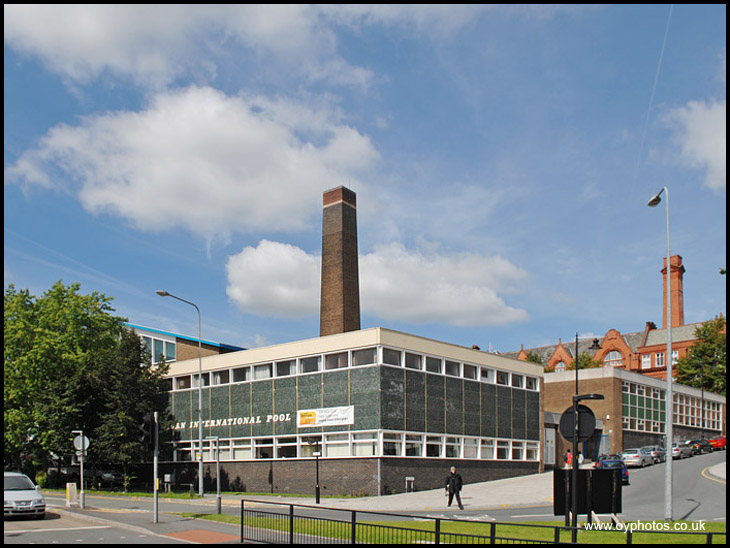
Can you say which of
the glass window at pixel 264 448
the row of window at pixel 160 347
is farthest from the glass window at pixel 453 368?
the row of window at pixel 160 347

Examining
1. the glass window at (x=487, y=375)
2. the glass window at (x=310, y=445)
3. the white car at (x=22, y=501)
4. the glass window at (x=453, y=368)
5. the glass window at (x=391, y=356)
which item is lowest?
the glass window at (x=310, y=445)

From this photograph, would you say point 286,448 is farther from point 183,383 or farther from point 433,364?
point 183,383

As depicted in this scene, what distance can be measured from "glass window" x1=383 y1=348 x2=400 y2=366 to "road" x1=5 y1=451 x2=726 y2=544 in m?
7.76

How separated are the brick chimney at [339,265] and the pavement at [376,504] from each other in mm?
12848

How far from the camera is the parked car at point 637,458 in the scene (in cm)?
4781

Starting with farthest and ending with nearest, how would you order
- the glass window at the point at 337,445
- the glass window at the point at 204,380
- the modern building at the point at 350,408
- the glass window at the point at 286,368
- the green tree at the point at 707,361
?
the green tree at the point at 707,361, the glass window at the point at 204,380, the glass window at the point at 286,368, the glass window at the point at 337,445, the modern building at the point at 350,408

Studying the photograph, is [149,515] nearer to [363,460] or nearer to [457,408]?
[363,460]

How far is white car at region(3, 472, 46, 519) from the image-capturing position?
20.8 m

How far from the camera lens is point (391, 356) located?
37.2 meters

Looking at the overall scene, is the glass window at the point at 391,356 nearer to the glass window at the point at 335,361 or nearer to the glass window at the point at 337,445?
the glass window at the point at 335,361

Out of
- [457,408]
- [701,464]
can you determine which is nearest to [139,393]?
[457,408]

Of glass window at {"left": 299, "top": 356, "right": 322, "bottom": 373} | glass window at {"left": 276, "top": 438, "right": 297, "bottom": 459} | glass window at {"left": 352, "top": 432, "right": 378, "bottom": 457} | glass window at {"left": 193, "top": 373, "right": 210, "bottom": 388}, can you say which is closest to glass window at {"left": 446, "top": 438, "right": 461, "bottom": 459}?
glass window at {"left": 352, "top": 432, "right": 378, "bottom": 457}

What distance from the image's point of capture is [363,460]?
3559cm

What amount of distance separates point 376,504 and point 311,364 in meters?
11.8
